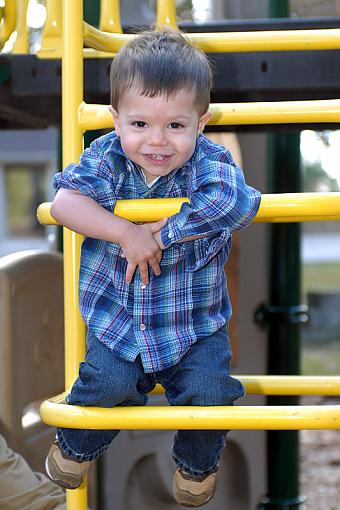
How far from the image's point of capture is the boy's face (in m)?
1.70

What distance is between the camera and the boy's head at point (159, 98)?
1.69 m

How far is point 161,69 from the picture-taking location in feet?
5.55

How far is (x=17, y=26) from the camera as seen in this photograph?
8.75 ft

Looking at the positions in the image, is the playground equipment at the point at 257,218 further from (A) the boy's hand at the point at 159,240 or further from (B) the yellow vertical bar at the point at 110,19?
(B) the yellow vertical bar at the point at 110,19

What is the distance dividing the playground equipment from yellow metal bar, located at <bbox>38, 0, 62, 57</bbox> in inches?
5.5

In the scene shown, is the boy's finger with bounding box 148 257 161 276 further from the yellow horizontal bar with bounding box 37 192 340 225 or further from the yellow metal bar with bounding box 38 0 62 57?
the yellow metal bar with bounding box 38 0 62 57

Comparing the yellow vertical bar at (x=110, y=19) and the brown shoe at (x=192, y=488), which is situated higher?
the yellow vertical bar at (x=110, y=19)

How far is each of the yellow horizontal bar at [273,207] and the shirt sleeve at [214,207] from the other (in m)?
0.02

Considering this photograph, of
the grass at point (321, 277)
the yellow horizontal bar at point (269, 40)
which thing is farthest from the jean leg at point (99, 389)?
the grass at point (321, 277)

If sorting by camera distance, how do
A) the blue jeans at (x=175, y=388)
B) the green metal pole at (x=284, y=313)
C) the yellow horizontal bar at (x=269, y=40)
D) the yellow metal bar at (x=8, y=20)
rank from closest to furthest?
the blue jeans at (x=175, y=388) → the yellow horizontal bar at (x=269, y=40) → the yellow metal bar at (x=8, y=20) → the green metal pole at (x=284, y=313)

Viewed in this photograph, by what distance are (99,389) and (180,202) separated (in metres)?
0.36

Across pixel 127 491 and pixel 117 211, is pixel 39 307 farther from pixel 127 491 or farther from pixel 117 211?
pixel 117 211

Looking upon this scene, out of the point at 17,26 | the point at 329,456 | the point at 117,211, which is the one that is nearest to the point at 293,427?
the point at 117,211

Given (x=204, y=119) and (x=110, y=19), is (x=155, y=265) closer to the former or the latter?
(x=204, y=119)
